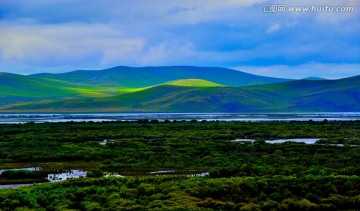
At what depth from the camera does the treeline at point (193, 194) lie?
36.1 metres

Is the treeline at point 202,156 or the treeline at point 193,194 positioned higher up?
the treeline at point 202,156

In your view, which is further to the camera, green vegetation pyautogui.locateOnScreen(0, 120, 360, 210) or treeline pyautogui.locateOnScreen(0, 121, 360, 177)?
treeline pyautogui.locateOnScreen(0, 121, 360, 177)

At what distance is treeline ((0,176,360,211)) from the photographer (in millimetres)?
36094

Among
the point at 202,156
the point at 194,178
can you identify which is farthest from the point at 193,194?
the point at 202,156

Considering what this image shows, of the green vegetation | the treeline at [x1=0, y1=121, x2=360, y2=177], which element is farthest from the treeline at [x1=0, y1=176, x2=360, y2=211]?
the treeline at [x1=0, y1=121, x2=360, y2=177]

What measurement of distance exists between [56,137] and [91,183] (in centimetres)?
5303

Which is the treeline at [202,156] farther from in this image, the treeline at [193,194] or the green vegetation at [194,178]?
the treeline at [193,194]

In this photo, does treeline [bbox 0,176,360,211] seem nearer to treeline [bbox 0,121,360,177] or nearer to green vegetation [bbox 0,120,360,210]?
green vegetation [bbox 0,120,360,210]

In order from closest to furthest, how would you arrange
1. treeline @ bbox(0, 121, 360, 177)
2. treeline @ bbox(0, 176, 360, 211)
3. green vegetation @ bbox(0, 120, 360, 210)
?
1. treeline @ bbox(0, 176, 360, 211)
2. green vegetation @ bbox(0, 120, 360, 210)
3. treeline @ bbox(0, 121, 360, 177)

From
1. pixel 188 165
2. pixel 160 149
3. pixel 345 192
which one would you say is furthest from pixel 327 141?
pixel 345 192

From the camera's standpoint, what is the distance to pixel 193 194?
39250 mm

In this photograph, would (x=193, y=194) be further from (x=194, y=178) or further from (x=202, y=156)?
(x=202, y=156)

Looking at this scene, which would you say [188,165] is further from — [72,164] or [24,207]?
[24,207]

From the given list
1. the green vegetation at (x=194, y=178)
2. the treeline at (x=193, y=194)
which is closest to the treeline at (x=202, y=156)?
the green vegetation at (x=194, y=178)
